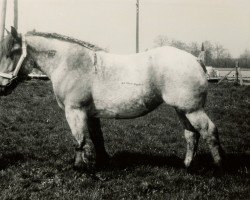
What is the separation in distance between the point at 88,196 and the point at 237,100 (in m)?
12.5

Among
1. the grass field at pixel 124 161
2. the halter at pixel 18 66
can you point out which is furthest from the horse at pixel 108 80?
the grass field at pixel 124 161

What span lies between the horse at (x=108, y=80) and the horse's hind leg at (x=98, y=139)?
0.33 metres

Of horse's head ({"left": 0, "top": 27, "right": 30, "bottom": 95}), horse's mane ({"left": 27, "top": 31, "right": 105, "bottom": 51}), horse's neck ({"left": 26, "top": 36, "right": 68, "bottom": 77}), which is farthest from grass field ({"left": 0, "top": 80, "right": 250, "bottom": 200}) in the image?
horse's mane ({"left": 27, "top": 31, "right": 105, "bottom": 51})

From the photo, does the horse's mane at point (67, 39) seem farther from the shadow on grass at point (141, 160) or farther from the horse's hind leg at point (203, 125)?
the shadow on grass at point (141, 160)

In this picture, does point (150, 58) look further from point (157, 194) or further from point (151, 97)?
point (157, 194)

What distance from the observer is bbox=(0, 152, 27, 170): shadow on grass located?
7446 millimetres

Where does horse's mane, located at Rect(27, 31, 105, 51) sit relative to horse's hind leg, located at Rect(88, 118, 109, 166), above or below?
above

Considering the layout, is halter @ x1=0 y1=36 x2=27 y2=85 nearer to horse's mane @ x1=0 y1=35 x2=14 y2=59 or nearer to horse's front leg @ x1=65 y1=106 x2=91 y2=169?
horse's mane @ x1=0 y1=35 x2=14 y2=59

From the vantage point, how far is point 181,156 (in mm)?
8289

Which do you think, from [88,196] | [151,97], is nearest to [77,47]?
[151,97]

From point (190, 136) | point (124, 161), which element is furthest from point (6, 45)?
point (190, 136)

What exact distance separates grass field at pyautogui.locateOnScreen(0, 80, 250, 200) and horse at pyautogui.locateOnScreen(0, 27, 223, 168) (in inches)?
18.8

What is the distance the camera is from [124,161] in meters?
7.89

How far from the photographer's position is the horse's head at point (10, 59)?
7020 millimetres
